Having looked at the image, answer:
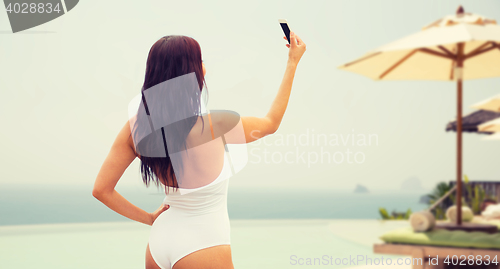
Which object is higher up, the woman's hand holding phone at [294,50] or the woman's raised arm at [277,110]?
the woman's hand holding phone at [294,50]

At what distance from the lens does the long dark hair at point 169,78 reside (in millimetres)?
1019

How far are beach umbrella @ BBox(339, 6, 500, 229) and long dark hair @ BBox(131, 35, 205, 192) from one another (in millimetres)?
2619

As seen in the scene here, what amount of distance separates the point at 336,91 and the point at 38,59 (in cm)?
2012

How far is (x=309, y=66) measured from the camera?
29.8 m

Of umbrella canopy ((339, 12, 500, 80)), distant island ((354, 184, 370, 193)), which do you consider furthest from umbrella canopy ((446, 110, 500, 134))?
distant island ((354, 184, 370, 193))

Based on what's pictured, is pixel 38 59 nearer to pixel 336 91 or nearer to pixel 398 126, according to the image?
pixel 336 91

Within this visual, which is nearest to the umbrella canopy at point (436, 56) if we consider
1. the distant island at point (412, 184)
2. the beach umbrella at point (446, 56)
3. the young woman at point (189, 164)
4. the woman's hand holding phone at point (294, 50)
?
A: the beach umbrella at point (446, 56)

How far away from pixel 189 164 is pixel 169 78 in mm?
222

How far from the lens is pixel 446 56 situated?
13.5 ft

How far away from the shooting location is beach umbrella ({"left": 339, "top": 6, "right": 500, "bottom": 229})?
3262 mm

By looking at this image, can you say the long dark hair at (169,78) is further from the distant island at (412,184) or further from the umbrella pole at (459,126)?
the distant island at (412,184)

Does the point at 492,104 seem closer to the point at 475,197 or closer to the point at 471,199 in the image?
the point at 475,197

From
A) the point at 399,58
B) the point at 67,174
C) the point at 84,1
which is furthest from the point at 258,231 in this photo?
the point at 67,174

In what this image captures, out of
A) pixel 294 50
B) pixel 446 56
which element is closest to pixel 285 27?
pixel 294 50
